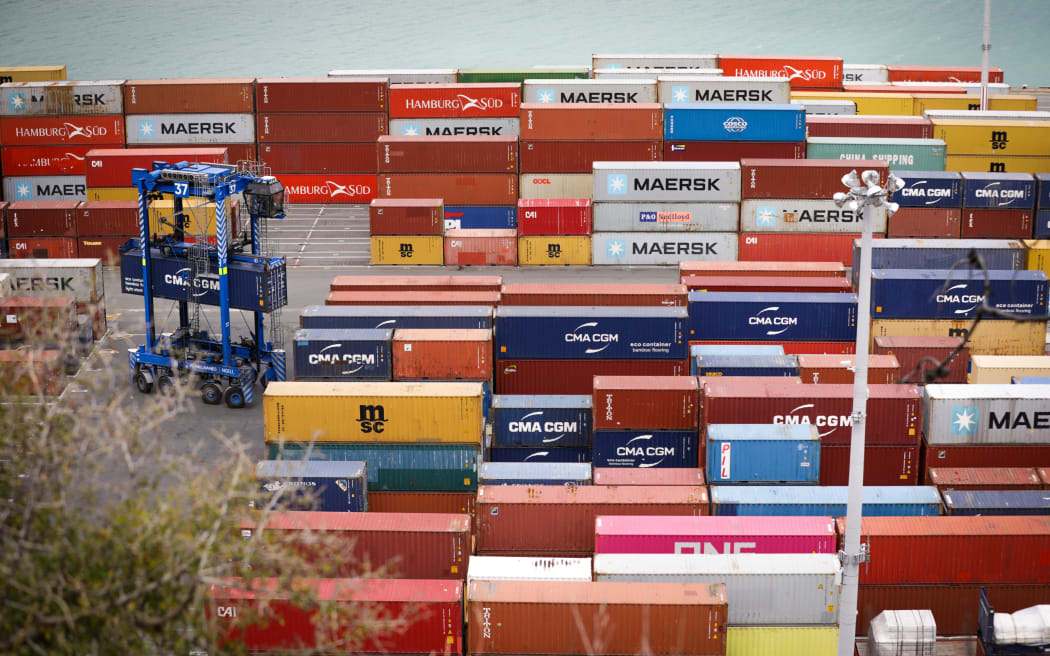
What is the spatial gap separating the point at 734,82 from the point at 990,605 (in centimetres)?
4612

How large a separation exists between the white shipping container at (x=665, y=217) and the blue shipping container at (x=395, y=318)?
61.8 feet

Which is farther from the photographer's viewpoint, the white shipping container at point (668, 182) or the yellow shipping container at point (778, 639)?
the white shipping container at point (668, 182)

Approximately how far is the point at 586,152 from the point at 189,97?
2399cm

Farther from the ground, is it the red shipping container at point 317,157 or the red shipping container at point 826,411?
the red shipping container at point 317,157

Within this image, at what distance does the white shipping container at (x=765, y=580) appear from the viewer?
85.3ft

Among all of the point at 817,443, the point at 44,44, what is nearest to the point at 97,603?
the point at 817,443

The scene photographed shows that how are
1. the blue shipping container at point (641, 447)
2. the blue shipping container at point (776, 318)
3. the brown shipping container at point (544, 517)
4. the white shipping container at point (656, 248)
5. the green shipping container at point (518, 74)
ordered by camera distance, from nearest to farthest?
the brown shipping container at point (544, 517) < the blue shipping container at point (641, 447) < the blue shipping container at point (776, 318) < the white shipping container at point (656, 248) < the green shipping container at point (518, 74)

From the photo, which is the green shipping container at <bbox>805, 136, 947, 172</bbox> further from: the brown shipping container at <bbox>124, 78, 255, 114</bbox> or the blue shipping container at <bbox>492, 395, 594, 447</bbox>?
the brown shipping container at <bbox>124, 78, 255, 114</bbox>

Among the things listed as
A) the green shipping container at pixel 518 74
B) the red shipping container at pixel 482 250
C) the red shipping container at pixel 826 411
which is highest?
the green shipping container at pixel 518 74

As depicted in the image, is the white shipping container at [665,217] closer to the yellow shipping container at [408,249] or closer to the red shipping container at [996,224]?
the yellow shipping container at [408,249]

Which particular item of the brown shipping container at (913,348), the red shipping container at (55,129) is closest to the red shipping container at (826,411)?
the brown shipping container at (913,348)

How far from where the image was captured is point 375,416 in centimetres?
3328

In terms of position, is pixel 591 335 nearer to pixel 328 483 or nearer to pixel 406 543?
pixel 328 483

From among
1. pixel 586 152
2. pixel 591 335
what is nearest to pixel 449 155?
pixel 586 152
